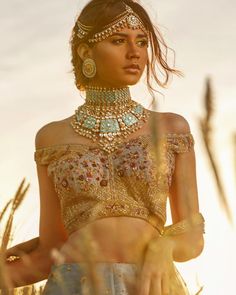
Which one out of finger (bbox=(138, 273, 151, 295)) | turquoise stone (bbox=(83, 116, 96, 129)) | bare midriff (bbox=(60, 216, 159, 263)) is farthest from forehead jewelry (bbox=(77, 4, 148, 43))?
finger (bbox=(138, 273, 151, 295))

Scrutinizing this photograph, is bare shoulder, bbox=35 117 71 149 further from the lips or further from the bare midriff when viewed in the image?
the bare midriff

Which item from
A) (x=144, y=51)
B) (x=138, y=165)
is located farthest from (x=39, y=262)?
(x=144, y=51)

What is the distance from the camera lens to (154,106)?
0.70 meters

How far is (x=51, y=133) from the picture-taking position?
12.4 feet

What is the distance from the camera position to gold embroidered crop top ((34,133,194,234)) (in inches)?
130

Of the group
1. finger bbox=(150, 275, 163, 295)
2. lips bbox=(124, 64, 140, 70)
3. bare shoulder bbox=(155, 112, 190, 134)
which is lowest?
finger bbox=(150, 275, 163, 295)

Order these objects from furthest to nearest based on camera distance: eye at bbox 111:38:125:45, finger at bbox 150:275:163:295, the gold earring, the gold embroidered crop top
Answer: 1. the gold earring
2. eye at bbox 111:38:125:45
3. the gold embroidered crop top
4. finger at bbox 150:275:163:295

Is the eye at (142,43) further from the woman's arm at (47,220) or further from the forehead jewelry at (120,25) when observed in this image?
the woman's arm at (47,220)

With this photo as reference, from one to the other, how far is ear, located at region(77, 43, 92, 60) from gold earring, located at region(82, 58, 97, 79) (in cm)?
4

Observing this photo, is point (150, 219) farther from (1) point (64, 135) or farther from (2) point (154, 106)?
(2) point (154, 106)

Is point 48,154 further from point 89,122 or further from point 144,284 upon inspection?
point 144,284

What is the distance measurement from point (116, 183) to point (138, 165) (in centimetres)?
15

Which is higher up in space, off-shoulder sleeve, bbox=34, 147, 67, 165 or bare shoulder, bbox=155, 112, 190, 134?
bare shoulder, bbox=155, 112, 190, 134

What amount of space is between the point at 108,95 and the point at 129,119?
196 mm
